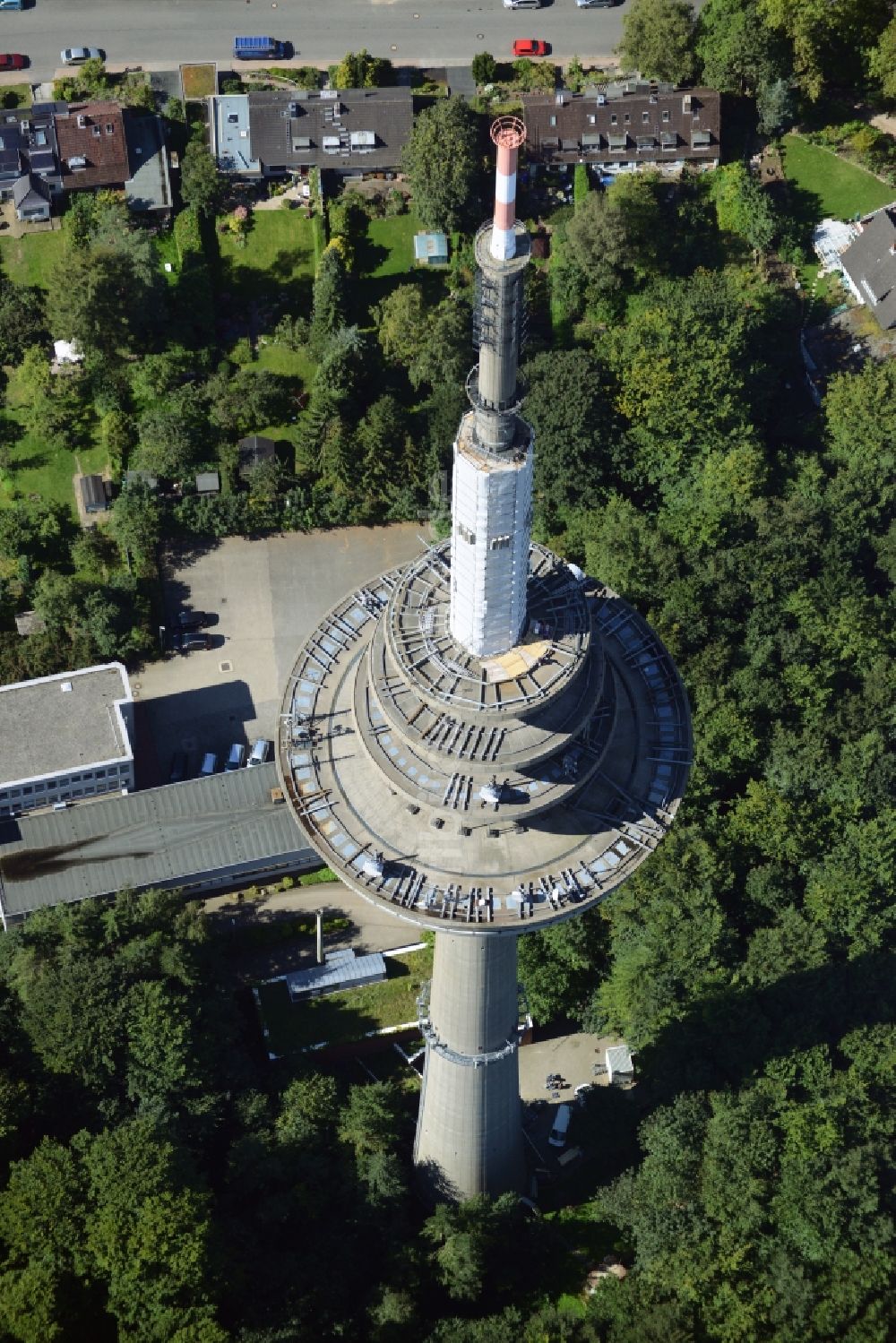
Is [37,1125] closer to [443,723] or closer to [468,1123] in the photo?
[468,1123]

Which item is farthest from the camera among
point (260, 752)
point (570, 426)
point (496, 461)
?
point (570, 426)

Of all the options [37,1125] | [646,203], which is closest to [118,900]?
[37,1125]

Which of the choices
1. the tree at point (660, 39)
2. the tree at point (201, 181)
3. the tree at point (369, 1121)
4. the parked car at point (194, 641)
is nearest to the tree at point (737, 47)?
the tree at point (660, 39)

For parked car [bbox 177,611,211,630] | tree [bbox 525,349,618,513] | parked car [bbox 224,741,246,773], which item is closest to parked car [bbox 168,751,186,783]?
parked car [bbox 224,741,246,773]

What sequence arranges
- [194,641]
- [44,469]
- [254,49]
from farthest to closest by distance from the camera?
[254,49] < [44,469] < [194,641]

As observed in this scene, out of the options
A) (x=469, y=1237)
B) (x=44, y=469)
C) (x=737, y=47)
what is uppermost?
(x=737, y=47)

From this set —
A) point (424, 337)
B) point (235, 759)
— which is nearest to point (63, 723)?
point (235, 759)

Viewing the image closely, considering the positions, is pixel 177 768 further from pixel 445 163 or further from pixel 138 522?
pixel 445 163
